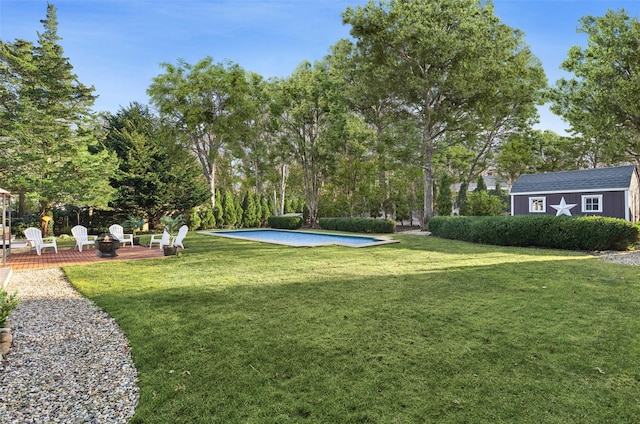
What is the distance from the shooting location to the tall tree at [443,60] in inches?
664

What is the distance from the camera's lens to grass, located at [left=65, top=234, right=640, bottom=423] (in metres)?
2.51

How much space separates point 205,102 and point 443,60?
15.3m

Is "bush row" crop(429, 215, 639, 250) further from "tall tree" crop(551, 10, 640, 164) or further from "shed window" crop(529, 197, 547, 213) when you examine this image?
"shed window" crop(529, 197, 547, 213)

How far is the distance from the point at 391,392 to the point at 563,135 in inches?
1269

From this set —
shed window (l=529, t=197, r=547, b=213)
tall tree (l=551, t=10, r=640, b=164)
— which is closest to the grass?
tall tree (l=551, t=10, r=640, b=164)

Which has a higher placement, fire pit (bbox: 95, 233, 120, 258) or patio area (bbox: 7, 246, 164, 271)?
fire pit (bbox: 95, 233, 120, 258)

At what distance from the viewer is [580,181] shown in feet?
55.3

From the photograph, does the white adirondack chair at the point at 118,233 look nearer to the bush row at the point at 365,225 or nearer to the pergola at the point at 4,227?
the pergola at the point at 4,227

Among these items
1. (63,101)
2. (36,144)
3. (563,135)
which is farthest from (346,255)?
(563,135)

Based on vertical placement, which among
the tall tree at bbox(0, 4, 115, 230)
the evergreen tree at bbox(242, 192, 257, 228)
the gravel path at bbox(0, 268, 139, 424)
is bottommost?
the gravel path at bbox(0, 268, 139, 424)

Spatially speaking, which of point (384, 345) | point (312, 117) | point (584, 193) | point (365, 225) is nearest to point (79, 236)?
point (384, 345)

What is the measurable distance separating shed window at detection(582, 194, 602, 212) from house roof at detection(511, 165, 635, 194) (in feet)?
1.24

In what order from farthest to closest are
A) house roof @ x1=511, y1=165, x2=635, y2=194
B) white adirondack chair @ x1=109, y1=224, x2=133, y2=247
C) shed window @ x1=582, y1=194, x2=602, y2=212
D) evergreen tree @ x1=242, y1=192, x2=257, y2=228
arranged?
evergreen tree @ x1=242, y1=192, x2=257, y2=228 < shed window @ x1=582, y1=194, x2=602, y2=212 < house roof @ x1=511, y1=165, x2=635, y2=194 < white adirondack chair @ x1=109, y1=224, x2=133, y2=247

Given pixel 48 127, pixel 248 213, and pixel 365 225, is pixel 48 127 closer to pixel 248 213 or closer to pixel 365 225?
pixel 248 213
